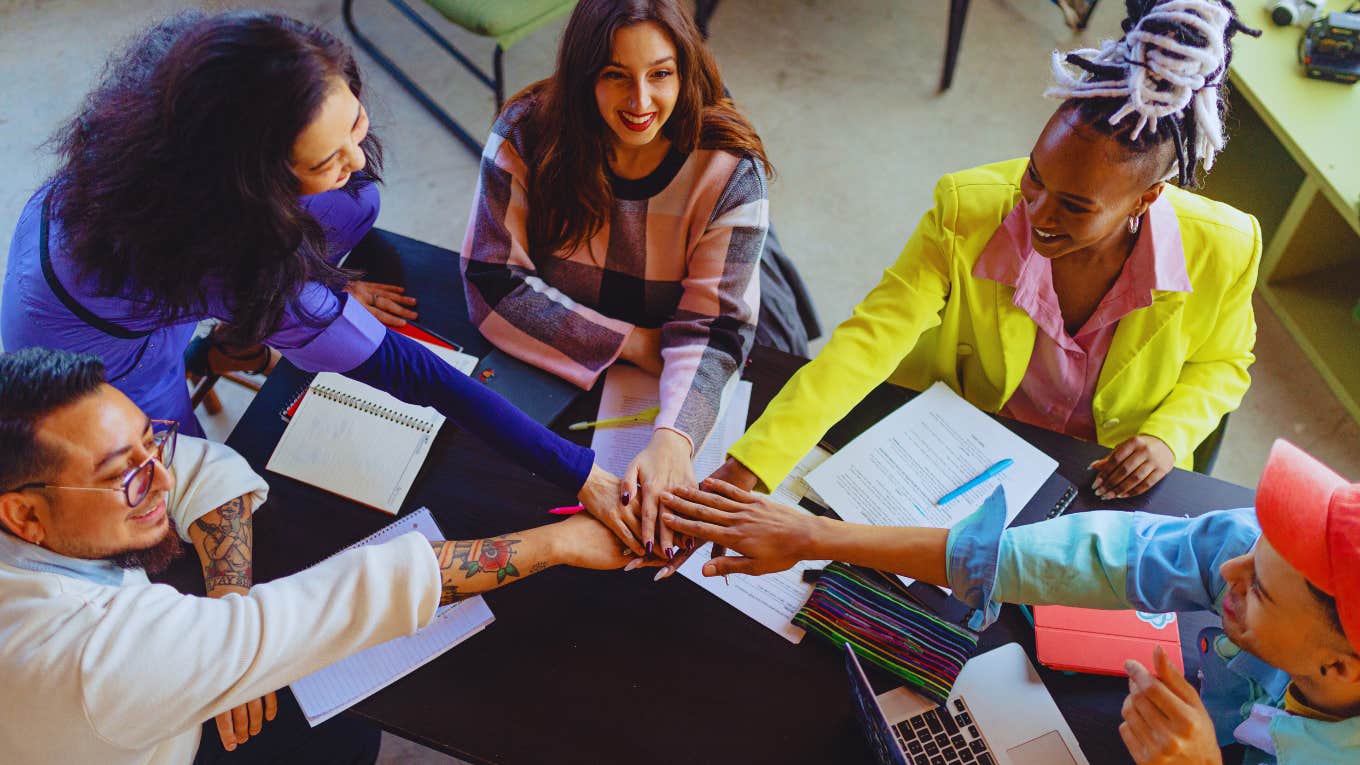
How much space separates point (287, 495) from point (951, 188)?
3.90 feet

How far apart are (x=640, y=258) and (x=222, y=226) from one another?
71 cm

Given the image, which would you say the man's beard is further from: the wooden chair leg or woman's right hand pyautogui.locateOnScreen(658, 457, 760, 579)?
the wooden chair leg

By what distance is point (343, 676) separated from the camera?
142 centimetres

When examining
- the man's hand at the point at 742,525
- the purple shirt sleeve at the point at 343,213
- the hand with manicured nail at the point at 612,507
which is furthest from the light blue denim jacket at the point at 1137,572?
the purple shirt sleeve at the point at 343,213

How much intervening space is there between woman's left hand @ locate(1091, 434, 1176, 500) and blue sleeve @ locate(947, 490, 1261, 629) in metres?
0.10

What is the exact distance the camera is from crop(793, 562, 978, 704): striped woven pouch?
55.0 inches

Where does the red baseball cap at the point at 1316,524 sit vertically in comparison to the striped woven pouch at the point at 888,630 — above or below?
above

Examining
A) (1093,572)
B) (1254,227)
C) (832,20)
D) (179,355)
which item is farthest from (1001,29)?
(179,355)

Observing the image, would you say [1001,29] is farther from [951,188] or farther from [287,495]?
[287,495]

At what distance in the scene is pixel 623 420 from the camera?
1702 millimetres

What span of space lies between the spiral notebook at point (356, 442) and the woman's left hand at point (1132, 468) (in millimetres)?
1064

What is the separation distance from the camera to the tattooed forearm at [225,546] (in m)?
1.46

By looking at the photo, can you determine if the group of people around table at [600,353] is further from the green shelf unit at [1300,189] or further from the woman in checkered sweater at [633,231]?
the green shelf unit at [1300,189]

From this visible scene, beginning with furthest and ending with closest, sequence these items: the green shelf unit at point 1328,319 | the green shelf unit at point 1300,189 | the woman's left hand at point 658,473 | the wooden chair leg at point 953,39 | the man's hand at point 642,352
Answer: the wooden chair leg at point 953,39, the green shelf unit at point 1328,319, the green shelf unit at point 1300,189, the man's hand at point 642,352, the woman's left hand at point 658,473
